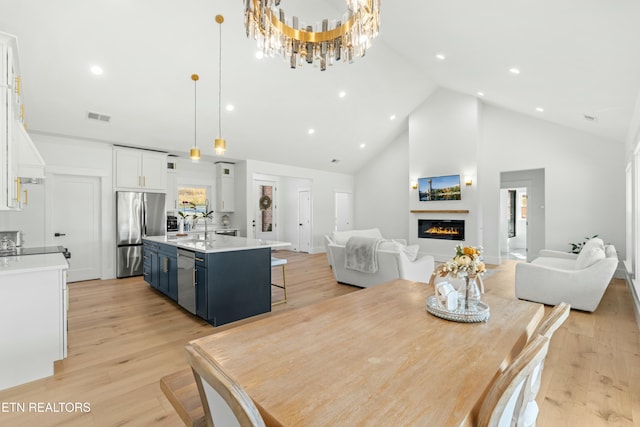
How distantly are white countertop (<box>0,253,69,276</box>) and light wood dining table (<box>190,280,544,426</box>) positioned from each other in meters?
2.07

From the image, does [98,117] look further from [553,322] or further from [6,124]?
[553,322]

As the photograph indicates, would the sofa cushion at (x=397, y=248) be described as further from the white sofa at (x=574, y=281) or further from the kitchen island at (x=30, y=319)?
the kitchen island at (x=30, y=319)

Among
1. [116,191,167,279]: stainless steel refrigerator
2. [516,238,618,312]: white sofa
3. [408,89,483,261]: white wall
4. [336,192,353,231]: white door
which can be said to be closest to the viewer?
[516,238,618,312]: white sofa

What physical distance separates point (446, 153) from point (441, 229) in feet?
6.56

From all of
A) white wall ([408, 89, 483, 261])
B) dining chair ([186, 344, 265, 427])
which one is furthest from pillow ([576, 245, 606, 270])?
dining chair ([186, 344, 265, 427])

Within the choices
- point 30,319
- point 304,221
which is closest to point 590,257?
point 30,319

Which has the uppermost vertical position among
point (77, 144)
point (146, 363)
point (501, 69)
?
point (501, 69)

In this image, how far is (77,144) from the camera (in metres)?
5.49

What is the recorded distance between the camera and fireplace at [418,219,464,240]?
25.0 feet

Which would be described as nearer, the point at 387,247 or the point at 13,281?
the point at 13,281

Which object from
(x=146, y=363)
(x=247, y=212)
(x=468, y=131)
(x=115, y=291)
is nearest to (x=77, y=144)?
(x=115, y=291)

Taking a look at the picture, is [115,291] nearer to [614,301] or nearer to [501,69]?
[501,69]

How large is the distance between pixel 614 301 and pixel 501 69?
3.72 meters

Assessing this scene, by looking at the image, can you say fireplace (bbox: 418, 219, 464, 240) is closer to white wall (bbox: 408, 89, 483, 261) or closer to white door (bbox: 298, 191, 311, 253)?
white wall (bbox: 408, 89, 483, 261)
